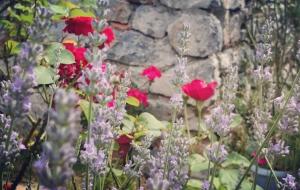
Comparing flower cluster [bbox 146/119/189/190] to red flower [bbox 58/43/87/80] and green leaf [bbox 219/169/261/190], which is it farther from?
green leaf [bbox 219/169/261/190]

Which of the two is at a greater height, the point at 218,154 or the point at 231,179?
the point at 218,154

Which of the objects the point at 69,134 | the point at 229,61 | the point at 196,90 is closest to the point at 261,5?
the point at 229,61

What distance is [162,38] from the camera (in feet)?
12.1

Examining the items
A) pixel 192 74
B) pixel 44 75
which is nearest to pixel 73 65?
pixel 44 75

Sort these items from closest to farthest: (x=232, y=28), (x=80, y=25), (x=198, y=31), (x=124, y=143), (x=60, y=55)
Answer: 1. (x=60, y=55)
2. (x=80, y=25)
3. (x=124, y=143)
4. (x=198, y=31)
5. (x=232, y=28)

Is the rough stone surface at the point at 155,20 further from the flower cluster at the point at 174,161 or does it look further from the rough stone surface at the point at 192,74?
the flower cluster at the point at 174,161

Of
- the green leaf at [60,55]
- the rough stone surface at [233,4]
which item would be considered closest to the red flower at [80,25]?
the green leaf at [60,55]

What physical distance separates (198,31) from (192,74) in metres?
0.32

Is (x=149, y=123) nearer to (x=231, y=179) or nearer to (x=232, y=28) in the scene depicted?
(x=231, y=179)

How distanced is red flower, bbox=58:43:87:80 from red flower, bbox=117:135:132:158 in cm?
38

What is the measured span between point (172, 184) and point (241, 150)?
2.30 meters

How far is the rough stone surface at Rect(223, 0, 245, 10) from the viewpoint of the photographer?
3.81 m

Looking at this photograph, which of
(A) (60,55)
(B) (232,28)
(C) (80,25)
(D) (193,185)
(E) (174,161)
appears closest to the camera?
(E) (174,161)

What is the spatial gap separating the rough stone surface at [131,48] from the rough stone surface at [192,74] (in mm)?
193
